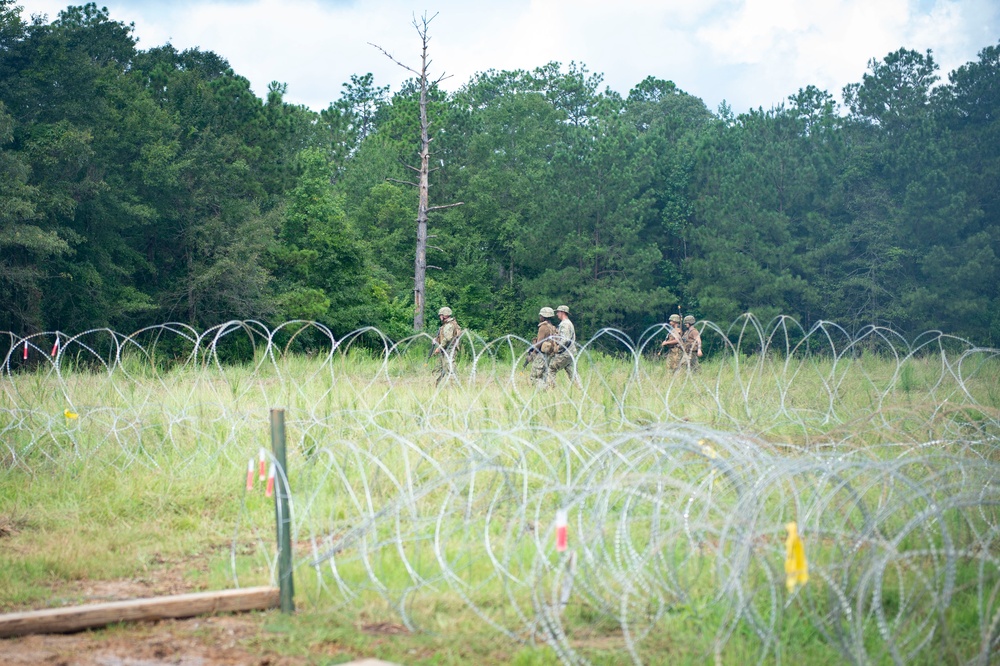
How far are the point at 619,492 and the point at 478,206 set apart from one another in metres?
31.8

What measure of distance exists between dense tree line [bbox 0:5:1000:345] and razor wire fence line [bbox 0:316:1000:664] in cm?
1111

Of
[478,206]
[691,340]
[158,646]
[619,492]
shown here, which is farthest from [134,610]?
[478,206]

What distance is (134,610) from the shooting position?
571cm

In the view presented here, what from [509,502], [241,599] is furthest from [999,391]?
[241,599]

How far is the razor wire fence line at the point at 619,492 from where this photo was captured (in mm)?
5137

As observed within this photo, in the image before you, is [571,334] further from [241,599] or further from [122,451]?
[241,599]

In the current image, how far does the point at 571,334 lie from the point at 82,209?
58.4 ft

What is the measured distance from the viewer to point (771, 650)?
211 inches

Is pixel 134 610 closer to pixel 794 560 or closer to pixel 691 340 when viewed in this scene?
pixel 794 560

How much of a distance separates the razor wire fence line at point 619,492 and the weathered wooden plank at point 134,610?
413mm

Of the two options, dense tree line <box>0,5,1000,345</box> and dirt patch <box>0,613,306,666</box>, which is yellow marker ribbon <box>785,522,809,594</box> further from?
dense tree line <box>0,5,1000,345</box>

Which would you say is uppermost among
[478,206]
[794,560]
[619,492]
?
[478,206]

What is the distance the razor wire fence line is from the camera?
5137mm

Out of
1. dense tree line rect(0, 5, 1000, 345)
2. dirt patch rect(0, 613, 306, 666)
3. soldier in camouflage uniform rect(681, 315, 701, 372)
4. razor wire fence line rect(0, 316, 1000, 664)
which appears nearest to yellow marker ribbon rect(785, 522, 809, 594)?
razor wire fence line rect(0, 316, 1000, 664)
